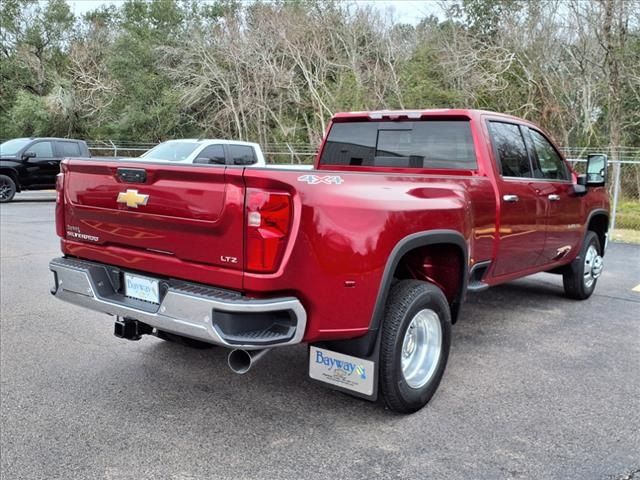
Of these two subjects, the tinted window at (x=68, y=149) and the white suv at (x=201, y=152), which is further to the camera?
the tinted window at (x=68, y=149)

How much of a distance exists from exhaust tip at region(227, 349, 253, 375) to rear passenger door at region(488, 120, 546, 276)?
96.4 inches

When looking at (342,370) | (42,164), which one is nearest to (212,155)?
(42,164)

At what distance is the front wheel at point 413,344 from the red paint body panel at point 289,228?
0.27m

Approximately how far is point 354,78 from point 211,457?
2060 centimetres

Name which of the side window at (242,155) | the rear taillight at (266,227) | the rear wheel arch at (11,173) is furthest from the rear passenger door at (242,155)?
the rear taillight at (266,227)

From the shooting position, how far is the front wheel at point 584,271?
6.38m

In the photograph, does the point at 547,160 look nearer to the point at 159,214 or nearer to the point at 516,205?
the point at 516,205

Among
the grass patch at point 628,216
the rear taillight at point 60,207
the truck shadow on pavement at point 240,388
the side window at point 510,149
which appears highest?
the side window at point 510,149

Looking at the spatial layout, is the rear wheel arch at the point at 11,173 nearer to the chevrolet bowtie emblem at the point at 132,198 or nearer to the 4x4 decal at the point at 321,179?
the chevrolet bowtie emblem at the point at 132,198

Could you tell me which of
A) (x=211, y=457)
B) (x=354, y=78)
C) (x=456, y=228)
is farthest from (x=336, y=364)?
(x=354, y=78)

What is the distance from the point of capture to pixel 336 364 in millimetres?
3404

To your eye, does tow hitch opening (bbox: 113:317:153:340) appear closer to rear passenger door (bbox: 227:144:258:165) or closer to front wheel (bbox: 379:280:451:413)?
front wheel (bbox: 379:280:451:413)

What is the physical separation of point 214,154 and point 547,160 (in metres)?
9.29

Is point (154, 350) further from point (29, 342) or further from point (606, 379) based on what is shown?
point (606, 379)
